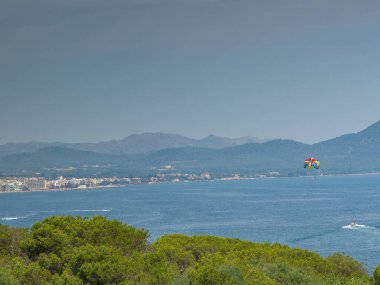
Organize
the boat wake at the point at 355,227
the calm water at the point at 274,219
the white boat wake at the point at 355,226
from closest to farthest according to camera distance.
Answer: the calm water at the point at 274,219 < the boat wake at the point at 355,227 < the white boat wake at the point at 355,226

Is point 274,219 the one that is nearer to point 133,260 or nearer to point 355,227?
point 355,227

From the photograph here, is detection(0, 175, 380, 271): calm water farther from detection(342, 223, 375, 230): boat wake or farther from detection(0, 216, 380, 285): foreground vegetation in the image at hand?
detection(0, 216, 380, 285): foreground vegetation

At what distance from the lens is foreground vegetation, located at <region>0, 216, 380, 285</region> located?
3097cm

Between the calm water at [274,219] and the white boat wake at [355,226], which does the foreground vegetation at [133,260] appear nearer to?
the calm water at [274,219]

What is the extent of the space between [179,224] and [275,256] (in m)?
74.6

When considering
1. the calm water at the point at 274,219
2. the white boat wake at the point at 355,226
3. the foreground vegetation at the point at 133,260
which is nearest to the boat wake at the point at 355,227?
the white boat wake at the point at 355,226

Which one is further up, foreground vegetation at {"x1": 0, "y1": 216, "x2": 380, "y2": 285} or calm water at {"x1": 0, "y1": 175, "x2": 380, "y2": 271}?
foreground vegetation at {"x1": 0, "y1": 216, "x2": 380, "y2": 285}

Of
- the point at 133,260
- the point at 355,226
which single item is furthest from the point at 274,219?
the point at 133,260

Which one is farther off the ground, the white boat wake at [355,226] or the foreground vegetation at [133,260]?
the foreground vegetation at [133,260]

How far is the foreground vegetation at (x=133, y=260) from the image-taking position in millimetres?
30969

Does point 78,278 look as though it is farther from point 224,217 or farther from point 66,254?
point 224,217

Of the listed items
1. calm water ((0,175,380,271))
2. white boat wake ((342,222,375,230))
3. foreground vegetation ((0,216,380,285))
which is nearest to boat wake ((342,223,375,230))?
white boat wake ((342,222,375,230))

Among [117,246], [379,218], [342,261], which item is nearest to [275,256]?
[342,261]

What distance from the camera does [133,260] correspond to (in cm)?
3444
